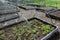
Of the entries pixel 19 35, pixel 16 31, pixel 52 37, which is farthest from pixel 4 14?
pixel 52 37

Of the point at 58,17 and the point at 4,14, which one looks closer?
the point at 58,17

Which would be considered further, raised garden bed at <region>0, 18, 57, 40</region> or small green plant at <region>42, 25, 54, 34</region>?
small green plant at <region>42, 25, 54, 34</region>

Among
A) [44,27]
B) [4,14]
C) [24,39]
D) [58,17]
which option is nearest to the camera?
[24,39]

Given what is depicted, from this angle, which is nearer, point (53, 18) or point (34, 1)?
point (53, 18)

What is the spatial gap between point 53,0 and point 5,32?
22.3ft

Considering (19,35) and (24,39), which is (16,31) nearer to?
(19,35)

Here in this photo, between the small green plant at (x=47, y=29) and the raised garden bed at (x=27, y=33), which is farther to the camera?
the small green plant at (x=47, y=29)

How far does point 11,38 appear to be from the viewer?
11.4 feet

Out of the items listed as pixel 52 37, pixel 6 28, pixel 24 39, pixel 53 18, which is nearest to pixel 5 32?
pixel 6 28

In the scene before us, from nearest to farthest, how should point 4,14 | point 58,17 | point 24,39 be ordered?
point 24,39
point 58,17
point 4,14

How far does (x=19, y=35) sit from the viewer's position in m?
3.61

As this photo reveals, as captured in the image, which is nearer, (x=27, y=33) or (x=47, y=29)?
(x=27, y=33)

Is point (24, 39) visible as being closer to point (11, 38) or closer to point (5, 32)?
point (11, 38)

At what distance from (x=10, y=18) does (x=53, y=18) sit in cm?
225
